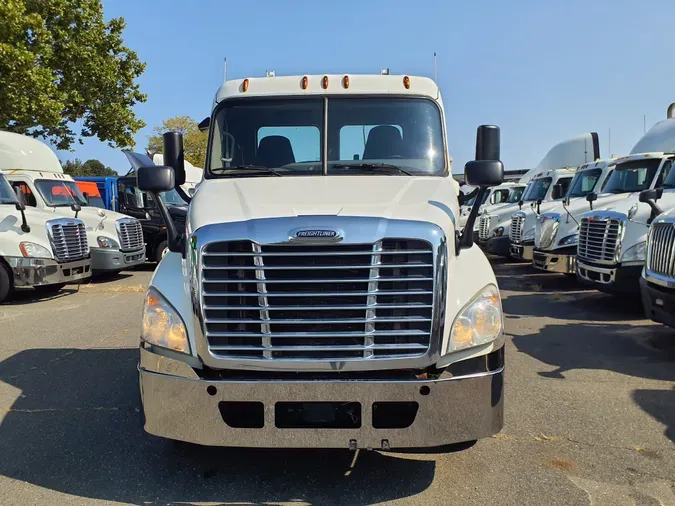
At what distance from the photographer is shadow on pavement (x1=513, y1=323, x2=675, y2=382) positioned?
229 inches

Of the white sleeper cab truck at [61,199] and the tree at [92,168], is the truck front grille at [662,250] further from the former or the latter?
the tree at [92,168]

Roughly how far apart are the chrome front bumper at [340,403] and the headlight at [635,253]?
589 cm

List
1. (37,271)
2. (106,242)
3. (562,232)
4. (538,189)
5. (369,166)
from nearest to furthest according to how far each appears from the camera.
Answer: (369,166) → (37,271) → (562,232) → (106,242) → (538,189)

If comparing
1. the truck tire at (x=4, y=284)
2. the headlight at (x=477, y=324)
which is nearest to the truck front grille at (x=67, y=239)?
the truck tire at (x=4, y=284)

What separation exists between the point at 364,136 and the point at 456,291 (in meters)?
1.81

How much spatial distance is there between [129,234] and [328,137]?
9.99 m

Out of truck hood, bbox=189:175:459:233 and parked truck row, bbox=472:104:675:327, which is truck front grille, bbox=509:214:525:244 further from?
truck hood, bbox=189:175:459:233

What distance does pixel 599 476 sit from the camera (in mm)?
3576

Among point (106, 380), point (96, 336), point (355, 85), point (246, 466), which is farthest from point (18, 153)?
point (246, 466)

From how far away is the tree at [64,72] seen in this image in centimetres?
1579

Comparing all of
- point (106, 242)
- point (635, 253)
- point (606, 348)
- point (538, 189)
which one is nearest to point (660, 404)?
point (606, 348)

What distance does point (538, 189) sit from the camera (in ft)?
50.8

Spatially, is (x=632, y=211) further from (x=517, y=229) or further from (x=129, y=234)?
(x=129, y=234)

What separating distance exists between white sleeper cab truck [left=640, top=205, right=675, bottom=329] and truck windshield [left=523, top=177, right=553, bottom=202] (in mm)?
9039
